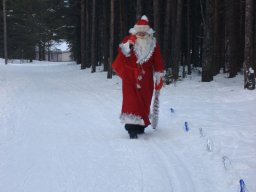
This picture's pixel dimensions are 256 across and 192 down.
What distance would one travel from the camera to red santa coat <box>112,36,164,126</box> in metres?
8.08

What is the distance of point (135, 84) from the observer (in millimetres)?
8125

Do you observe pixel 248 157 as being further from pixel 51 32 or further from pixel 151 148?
pixel 51 32

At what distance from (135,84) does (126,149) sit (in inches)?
58.0

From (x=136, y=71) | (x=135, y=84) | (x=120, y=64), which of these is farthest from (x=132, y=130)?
(x=120, y=64)

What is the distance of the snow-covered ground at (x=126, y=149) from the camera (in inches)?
211

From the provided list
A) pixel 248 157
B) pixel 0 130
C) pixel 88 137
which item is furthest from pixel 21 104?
pixel 248 157

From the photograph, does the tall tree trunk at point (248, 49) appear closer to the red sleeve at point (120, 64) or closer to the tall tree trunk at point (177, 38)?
the tall tree trunk at point (177, 38)

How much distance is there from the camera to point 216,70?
786 inches

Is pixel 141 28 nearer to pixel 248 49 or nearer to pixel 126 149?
pixel 126 149

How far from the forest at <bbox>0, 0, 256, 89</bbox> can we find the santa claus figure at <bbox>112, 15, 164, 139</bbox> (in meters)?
5.70

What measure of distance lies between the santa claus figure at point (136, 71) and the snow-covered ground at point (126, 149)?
456mm

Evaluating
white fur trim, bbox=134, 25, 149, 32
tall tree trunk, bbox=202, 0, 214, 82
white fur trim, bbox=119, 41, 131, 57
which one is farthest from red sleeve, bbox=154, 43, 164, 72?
tall tree trunk, bbox=202, 0, 214, 82

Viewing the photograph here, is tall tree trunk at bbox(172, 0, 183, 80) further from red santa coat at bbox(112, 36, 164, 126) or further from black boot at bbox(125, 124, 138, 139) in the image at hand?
black boot at bbox(125, 124, 138, 139)

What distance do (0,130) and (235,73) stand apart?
11.2 metres
